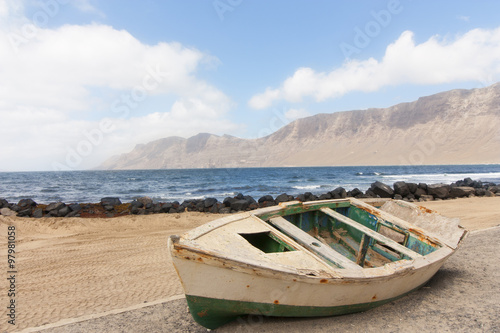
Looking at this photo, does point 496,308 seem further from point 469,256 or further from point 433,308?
point 469,256

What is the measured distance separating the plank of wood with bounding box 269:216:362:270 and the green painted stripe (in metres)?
0.50

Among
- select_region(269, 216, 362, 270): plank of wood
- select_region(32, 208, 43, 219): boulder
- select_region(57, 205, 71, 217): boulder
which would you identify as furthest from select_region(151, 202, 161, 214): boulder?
select_region(269, 216, 362, 270): plank of wood

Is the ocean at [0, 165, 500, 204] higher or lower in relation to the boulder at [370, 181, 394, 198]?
lower

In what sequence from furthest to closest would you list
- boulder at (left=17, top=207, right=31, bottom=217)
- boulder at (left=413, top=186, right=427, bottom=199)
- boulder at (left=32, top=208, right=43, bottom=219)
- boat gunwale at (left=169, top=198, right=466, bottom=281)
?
boulder at (left=413, top=186, right=427, bottom=199) < boulder at (left=17, top=207, right=31, bottom=217) < boulder at (left=32, top=208, right=43, bottom=219) < boat gunwale at (left=169, top=198, right=466, bottom=281)

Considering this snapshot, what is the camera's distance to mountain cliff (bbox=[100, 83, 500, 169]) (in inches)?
4183

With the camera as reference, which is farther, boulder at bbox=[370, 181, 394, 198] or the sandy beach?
boulder at bbox=[370, 181, 394, 198]

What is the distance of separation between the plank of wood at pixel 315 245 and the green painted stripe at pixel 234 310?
19.8 inches

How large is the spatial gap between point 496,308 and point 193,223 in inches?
346

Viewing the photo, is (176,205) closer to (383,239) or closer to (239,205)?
(239,205)

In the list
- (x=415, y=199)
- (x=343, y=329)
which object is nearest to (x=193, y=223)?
(x=343, y=329)

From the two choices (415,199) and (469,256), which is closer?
(469,256)

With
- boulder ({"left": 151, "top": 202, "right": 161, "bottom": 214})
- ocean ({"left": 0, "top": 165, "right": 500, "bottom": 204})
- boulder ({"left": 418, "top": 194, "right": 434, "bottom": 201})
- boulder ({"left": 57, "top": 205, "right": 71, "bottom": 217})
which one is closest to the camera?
boulder ({"left": 57, "top": 205, "right": 71, "bottom": 217})

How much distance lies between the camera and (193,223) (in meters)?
10.8

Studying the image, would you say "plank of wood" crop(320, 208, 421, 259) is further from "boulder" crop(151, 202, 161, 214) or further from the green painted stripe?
"boulder" crop(151, 202, 161, 214)
